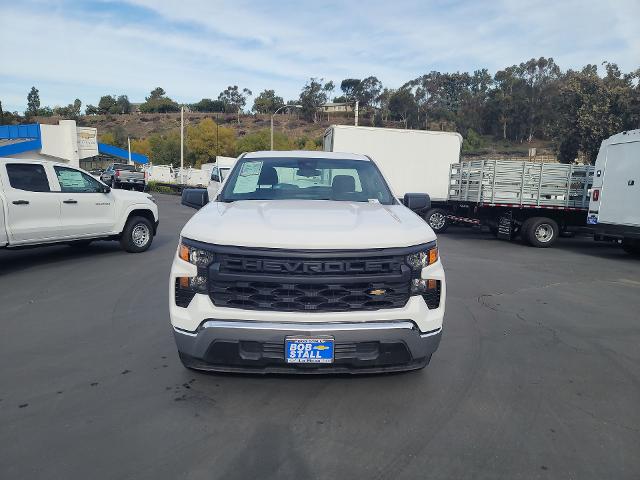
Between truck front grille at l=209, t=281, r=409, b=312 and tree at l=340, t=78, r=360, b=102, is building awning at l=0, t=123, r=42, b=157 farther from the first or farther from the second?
tree at l=340, t=78, r=360, b=102

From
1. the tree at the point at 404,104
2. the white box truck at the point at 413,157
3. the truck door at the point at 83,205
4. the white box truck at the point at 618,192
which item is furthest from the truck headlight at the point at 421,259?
the tree at the point at 404,104

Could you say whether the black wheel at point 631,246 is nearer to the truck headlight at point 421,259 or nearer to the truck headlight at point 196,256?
the truck headlight at point 421,259

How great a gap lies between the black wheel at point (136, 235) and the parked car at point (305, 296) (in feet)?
22.7

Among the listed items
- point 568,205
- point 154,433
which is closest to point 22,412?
point 154,433

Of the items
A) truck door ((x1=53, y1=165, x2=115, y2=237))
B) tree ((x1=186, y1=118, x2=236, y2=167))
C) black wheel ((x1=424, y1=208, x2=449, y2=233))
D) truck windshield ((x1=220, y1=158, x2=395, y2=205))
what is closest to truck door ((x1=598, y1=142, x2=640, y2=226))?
black wheel ((x1=424, y1=208, x2=449, y2=233))

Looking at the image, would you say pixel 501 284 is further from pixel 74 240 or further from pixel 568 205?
pixel 74 240

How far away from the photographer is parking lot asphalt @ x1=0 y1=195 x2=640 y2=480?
287cm

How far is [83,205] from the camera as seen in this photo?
8992 millimetres

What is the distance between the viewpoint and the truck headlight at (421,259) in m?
3.46

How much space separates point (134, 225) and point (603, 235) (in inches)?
420

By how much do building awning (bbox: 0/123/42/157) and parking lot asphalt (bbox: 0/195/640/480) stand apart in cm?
3697

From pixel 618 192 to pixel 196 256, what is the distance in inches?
430

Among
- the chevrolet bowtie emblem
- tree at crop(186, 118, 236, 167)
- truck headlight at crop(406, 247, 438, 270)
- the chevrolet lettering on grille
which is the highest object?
tree at crop(186, 118, 236, 167)

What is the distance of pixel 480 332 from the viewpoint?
5359mm
